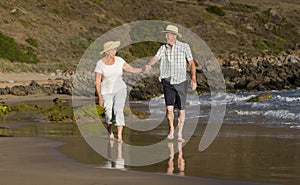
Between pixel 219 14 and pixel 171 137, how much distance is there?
58.8 m

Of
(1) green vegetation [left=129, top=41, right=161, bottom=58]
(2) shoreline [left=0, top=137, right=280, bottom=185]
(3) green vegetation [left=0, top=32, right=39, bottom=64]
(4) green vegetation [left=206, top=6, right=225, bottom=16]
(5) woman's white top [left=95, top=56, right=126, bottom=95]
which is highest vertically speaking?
(4) green vegetation [left=206, top=6, right=225, bottom=16]

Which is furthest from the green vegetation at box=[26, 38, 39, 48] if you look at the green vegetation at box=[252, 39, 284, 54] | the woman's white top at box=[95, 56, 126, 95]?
the woman's white top at box=[95, 56, 126, 95]

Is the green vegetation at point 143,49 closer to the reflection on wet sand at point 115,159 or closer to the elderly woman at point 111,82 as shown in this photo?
the elderly woman at point 111,82

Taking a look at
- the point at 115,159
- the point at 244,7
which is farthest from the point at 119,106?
the point at 244,7

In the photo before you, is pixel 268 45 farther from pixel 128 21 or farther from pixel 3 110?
pixel 3 110

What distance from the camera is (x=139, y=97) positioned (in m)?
24.6

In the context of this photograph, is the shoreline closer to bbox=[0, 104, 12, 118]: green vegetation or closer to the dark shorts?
the dark shorts

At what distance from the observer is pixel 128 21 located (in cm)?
6041

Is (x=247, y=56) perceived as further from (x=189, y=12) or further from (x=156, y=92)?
(x=156, y=92)

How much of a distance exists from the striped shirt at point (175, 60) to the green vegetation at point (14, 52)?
2988cm

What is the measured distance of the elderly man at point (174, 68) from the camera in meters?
9.77

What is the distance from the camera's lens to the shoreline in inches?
239

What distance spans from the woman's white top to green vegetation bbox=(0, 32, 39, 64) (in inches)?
1184

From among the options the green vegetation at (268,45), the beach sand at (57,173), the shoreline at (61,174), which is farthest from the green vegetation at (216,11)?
the shoreline at (61,174)
